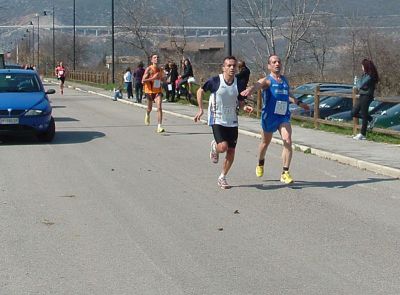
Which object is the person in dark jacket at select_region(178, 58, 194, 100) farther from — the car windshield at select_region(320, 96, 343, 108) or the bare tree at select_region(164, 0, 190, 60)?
the bare tree at select_region(164, 0, 190, 60)

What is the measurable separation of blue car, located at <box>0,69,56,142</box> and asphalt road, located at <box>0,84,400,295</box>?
63.3 inches

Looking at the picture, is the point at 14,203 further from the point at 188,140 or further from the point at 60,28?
the point at 60,28

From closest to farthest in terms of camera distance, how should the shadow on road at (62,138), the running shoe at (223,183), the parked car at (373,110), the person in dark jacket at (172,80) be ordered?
the running shoe at (223,183), the shadow on road at (62,138), the parked car at (373,110), the person in dark jacket at (172,80)

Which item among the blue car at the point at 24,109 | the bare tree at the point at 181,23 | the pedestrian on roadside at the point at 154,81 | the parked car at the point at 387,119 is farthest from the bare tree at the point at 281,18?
the blue car at the point at 24,109

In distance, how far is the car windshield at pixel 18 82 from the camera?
17.1 meters

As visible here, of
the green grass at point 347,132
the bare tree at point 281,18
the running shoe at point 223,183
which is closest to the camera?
the running shoe at point 223,183

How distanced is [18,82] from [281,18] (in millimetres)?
20999

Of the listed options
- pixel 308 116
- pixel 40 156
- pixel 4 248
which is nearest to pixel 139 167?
pixel 40 156

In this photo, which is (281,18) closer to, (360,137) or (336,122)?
(336,122)

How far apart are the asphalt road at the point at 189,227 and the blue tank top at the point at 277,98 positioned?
1.03 metres

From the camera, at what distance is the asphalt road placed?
6.21 metres

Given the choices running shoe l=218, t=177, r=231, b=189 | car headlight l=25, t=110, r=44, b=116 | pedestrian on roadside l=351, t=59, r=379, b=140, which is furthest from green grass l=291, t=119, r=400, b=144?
car headlight l=25, t=110, r=44, b=116

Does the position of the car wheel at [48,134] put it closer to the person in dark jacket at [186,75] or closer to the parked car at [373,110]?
the parked car at [373,110]

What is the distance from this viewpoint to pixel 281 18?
3625 cm
